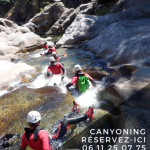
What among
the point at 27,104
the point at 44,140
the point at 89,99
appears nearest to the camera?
the point at 44,140

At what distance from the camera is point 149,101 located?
9.81 feet

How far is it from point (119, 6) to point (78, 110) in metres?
14.3

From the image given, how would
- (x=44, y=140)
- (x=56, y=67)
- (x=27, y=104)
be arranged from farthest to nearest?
(x=56, y=67) < (x=27, y=104) < (x=44, y=140)

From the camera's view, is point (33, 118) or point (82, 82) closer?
point (33, 118)

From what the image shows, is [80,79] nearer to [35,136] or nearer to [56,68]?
[56,68]

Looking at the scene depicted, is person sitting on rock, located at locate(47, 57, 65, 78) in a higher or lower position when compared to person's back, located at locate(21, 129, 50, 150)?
higher

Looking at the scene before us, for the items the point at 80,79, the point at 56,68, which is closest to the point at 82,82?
the point at 80,79

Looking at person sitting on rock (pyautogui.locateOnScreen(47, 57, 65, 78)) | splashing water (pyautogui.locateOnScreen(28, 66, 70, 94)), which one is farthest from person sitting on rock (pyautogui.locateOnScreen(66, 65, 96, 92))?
person sitting on rock (pyautogui.locateOnScreen(47, 57, 65, 78))

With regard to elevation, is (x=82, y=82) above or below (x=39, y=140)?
above

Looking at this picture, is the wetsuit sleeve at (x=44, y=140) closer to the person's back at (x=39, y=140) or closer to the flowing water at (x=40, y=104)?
the person's back at (x=39, y=140)

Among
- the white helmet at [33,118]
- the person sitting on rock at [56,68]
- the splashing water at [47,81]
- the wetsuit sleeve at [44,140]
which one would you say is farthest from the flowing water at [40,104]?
the person sitting on rock at [56,68]

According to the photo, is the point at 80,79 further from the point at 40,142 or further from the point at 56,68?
the point at 40,142

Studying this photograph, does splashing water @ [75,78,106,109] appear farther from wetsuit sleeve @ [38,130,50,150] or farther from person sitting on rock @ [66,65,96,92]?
wetsuit sleeve @ [38,130,50,150]

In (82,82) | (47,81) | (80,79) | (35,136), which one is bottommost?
(47,81)
